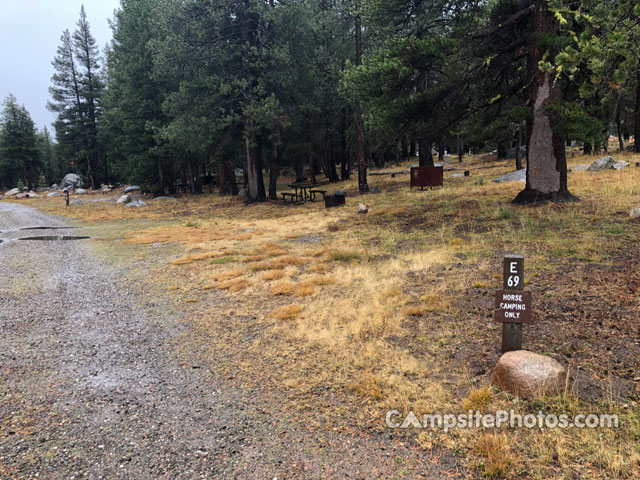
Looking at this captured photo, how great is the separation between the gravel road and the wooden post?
1554 mm

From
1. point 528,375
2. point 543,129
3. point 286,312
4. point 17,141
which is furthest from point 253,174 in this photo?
point 17,141

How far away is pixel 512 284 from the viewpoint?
361cm

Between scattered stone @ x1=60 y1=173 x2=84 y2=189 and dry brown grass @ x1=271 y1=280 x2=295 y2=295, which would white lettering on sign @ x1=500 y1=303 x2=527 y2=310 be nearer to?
dry brown grass @ x1=271 y1=280 x2=295 y2=295

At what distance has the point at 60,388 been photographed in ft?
13.1

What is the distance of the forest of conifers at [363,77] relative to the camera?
9633mm

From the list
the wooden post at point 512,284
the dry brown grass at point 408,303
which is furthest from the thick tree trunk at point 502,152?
the wooden post at point 512,284

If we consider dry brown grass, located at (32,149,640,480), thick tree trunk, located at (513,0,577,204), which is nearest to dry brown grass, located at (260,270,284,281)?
dry brown grass, located at (32,149,640,480)

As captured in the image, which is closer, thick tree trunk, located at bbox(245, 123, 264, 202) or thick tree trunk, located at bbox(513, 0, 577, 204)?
thick tree trunk, located at bbox(513, 0, 577, 204)

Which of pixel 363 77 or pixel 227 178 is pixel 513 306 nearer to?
pixel 363 77

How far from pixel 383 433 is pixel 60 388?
331 cm

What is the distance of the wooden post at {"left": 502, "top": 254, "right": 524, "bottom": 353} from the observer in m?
3.56

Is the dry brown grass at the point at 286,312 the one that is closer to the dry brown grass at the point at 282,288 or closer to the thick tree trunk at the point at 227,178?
the dry brown grass at the point at 282,288

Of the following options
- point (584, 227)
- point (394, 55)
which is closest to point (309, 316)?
point (584, 227)

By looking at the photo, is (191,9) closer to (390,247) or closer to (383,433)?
(390,247)
